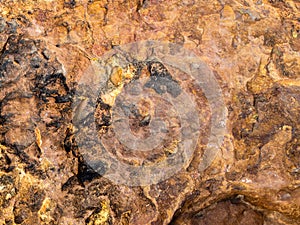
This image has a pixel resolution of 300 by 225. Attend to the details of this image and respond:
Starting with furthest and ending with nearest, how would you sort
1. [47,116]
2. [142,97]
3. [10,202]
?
[142,97] < [47,116] < [10,202]

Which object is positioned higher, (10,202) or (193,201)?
(10,202)

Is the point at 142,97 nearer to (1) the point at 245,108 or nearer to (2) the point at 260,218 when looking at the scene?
(1) the point at 245,108

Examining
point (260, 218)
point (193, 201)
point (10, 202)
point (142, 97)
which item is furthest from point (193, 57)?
point (10, 202)

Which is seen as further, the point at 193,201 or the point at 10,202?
the point at 193,201

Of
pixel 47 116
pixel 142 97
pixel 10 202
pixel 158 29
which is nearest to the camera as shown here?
pixel 10 202

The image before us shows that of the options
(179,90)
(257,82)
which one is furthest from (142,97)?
(257,82)

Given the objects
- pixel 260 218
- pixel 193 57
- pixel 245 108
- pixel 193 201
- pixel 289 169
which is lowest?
pixel 260 218
